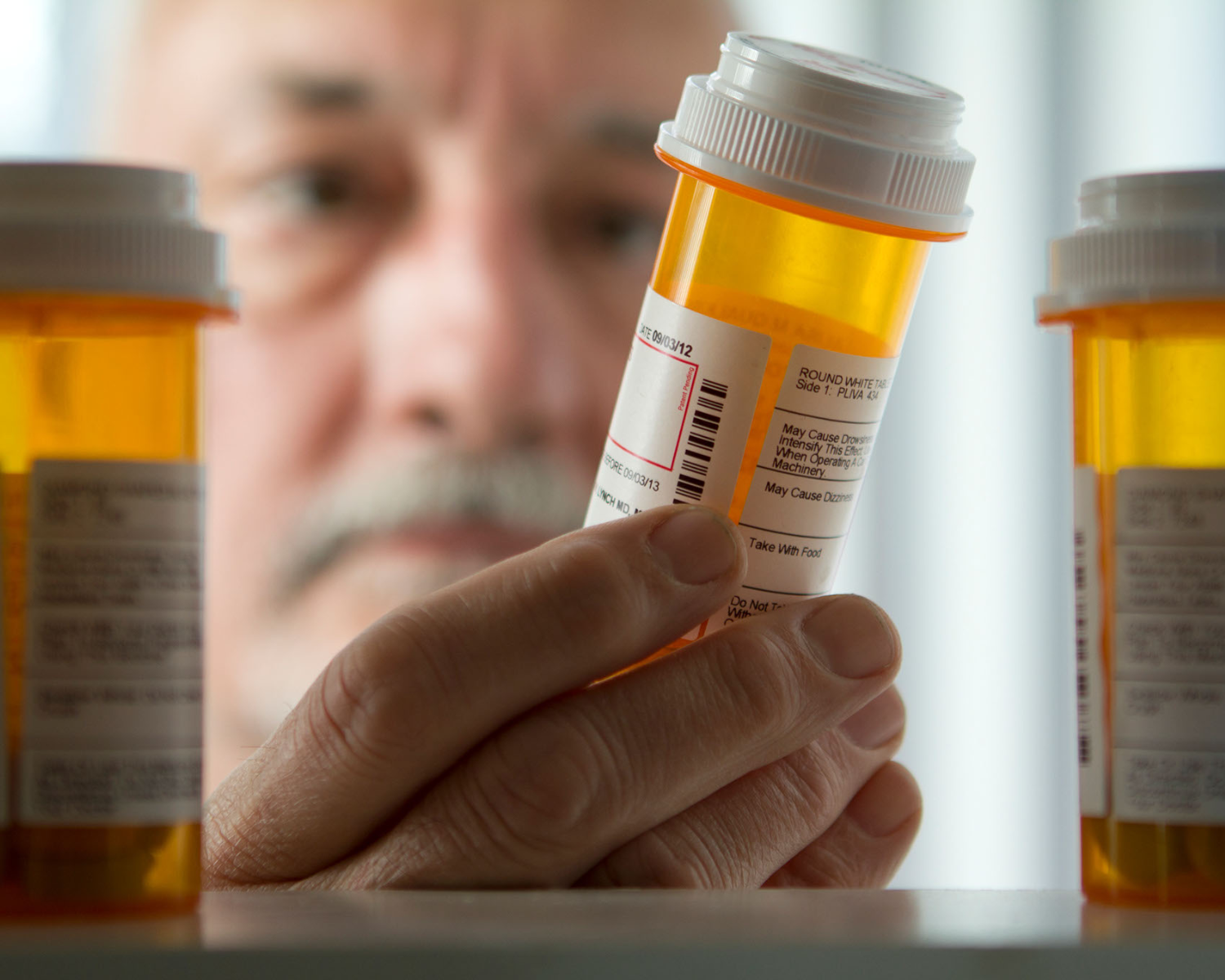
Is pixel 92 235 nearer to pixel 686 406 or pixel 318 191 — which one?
pixel 686 406

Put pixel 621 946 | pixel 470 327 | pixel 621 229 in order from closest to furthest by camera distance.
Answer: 1. pixel 621 946
2. pixel 470 327
3. pixel 621 229

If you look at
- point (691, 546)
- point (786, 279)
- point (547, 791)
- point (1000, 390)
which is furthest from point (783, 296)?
point (1000, 390)

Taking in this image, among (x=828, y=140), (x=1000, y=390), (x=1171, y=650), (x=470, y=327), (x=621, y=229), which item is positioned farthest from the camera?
(x=1000, y=390)

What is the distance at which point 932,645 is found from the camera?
6.29 ft

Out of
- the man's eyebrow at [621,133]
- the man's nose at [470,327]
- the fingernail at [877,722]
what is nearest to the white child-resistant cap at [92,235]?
the fingernail at [877,722]

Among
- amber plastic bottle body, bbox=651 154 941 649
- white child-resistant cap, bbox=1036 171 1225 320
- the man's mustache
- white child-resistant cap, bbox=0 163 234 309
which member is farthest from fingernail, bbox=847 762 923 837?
the man's mustache

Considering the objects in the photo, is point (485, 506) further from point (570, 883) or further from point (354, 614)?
point (570, 883)

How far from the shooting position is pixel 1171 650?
373 mm

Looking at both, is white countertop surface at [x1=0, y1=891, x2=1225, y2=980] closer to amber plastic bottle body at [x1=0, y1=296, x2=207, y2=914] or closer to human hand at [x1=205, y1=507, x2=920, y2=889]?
amber plastic bottle body at [x1=0, y1=296, x2=207, y2=914]

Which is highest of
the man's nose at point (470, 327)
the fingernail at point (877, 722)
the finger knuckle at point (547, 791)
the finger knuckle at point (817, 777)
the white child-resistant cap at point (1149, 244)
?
the white child-resistant cap at point (1149, 244)

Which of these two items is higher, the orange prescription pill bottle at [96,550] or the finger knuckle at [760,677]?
the orange prescription pill bottle at [96,550]

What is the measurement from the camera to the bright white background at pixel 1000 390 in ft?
6.20

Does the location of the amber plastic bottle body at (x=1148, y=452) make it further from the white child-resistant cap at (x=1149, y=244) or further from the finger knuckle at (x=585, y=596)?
the finger knuckle at (x=585, y=596)

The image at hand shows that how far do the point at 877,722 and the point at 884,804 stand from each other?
2.1 inches
